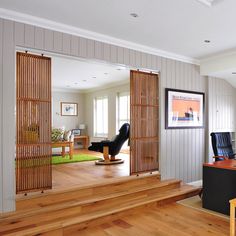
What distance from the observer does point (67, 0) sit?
266 cm

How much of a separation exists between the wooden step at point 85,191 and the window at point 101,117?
5.00 meters

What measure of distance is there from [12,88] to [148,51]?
8.25 feet

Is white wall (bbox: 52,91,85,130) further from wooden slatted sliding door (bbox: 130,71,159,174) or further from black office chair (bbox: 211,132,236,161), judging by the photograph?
black office chair (bbox: 211,132,236,161)

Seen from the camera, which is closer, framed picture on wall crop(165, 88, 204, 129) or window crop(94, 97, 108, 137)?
framed picture on wall crop(165, 88, 204, 129)

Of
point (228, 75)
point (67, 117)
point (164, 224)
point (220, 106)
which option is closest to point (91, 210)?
point (164, 224)

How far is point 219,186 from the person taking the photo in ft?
11.5

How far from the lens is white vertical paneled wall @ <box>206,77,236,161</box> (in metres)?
5.38

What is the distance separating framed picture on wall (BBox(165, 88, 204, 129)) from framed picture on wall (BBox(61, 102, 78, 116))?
19.1 feet

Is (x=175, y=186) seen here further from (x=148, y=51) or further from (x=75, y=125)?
(x=75, y=125)

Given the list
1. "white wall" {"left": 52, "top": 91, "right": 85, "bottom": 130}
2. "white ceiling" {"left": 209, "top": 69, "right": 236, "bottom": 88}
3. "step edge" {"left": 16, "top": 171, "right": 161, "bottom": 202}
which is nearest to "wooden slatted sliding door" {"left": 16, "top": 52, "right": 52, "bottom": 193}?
"step edge" {"left": 16, "top": 171, "right": 161, "bottom": 202}

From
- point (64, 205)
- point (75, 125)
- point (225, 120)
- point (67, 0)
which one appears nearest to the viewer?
point (67, 0)

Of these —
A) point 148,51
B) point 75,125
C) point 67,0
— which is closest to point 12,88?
point 67,0

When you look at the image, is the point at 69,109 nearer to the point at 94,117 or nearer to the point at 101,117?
the point at 94,117

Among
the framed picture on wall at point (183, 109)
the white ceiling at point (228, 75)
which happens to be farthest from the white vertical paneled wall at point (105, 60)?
the white ceiling at point (228, 75)
